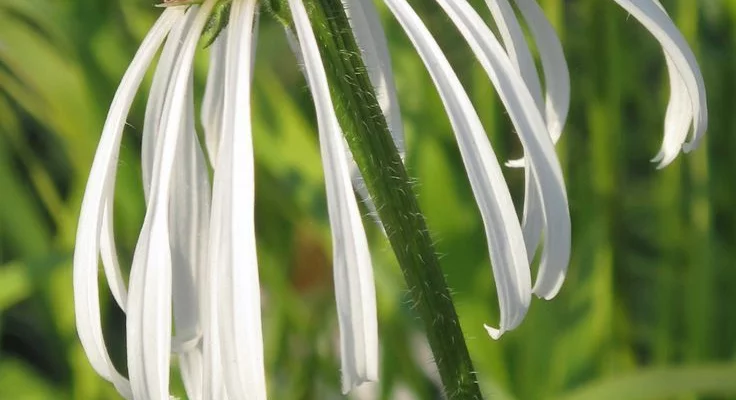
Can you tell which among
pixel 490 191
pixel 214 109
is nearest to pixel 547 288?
pixel 490 191

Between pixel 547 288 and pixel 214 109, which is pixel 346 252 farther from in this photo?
pixel 214 109

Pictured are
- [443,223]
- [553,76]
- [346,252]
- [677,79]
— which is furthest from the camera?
[443,223]

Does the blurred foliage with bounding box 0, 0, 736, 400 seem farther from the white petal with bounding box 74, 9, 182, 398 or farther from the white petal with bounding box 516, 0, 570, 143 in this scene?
the white petal with bounding box 74, 9, 182, 398

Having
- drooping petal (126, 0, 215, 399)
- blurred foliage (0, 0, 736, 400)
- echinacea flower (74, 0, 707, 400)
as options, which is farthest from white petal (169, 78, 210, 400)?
blurred foliage (0, 0, 736, 400)

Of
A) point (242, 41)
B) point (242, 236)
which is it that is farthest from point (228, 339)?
point (242, 41)

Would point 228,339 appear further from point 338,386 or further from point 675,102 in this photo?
point 338,386

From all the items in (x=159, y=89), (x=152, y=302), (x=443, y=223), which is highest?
(x=159, y=89)

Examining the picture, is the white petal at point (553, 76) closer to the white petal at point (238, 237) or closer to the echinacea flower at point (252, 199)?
the echinacea flower at point (252, 199)
